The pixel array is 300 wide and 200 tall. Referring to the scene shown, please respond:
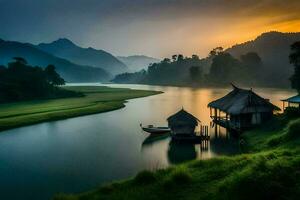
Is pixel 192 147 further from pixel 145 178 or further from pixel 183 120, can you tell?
pixel 145 178

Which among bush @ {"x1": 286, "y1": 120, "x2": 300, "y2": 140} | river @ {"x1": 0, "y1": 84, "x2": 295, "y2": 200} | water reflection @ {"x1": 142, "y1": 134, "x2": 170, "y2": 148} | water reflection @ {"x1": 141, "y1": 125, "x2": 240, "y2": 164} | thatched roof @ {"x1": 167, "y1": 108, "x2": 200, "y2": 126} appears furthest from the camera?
thatched roof @ {"x1": 167, "y1": 108, "x2": 200, "y2": 126}

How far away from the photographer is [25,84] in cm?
11962

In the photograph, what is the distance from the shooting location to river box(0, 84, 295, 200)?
2898 centimetres

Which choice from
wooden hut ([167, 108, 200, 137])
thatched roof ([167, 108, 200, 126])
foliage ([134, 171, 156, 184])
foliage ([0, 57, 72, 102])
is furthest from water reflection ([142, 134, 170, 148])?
foliage ([0, 57, 72, 102])

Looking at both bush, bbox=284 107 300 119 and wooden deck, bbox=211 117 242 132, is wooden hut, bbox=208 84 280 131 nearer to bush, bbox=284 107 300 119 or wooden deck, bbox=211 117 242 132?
wooden deck, bbox=211 117 242 132

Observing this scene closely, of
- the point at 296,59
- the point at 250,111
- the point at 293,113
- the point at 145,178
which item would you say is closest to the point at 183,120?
the point at 250,111

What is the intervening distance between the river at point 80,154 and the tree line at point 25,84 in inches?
2178

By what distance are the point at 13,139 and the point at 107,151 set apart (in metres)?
17.6

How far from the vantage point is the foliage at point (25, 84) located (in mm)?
110375

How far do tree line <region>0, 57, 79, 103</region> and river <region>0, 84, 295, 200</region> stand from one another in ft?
182

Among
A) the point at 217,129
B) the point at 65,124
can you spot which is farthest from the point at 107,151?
the point at 65,124

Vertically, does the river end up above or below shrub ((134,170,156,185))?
below

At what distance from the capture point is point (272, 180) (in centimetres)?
1869

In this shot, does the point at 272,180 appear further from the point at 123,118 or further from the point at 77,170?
the point at 123,118
